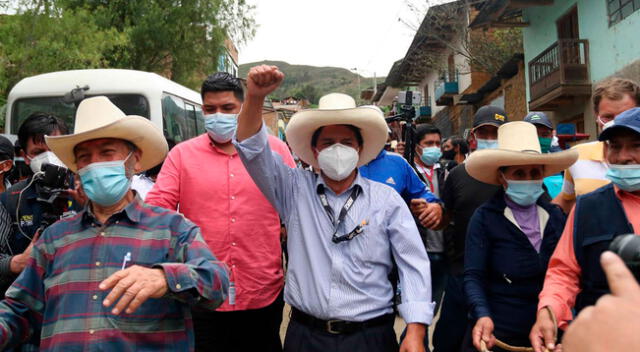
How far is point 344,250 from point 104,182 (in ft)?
3.85

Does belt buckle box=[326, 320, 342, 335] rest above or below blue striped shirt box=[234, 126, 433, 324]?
below

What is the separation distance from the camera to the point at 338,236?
2922mm

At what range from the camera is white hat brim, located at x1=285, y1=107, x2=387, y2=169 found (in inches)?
123

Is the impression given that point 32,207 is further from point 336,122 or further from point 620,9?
point 620,9

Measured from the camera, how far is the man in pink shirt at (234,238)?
3.56 metres

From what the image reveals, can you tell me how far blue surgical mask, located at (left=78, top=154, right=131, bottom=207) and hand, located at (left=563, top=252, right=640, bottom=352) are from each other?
2.15m

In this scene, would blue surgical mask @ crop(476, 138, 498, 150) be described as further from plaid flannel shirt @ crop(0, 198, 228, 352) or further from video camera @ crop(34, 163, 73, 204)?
A: video camera @ crop(34, 163, 73, 204)

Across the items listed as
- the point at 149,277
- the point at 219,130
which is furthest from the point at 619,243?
the point at 219,130

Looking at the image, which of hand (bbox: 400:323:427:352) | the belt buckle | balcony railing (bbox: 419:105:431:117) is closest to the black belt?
the belt buckle

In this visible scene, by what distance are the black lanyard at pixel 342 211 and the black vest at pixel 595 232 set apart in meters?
1.02

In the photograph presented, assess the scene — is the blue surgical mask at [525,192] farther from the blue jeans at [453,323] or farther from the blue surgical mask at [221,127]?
the blue surgical mask at [221,127]

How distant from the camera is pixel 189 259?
8.13 ft

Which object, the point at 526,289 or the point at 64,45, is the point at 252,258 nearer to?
the point at 526,289

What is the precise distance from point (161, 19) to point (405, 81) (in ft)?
71.7
